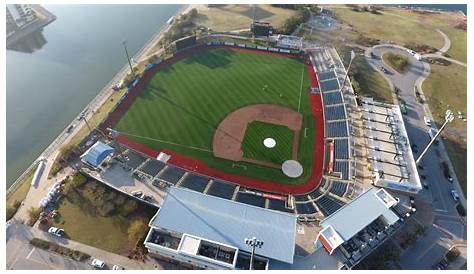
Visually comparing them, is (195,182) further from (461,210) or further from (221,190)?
(461,210)

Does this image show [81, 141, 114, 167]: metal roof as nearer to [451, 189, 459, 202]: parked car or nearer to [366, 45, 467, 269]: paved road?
[366, 45, 467, 269]: paved road

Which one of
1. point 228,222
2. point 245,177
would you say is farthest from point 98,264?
point 245,177

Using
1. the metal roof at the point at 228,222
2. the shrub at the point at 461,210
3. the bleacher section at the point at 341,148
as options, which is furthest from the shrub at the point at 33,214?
the shrub at the point at 461,210

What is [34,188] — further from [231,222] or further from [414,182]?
[414,182]

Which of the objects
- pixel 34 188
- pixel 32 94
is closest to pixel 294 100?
pixel 34 188

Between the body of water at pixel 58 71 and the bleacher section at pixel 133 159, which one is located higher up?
the body of water at pixel 58 71

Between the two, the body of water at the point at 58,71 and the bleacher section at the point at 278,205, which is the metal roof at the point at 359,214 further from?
the body of water at the point at 58,71
